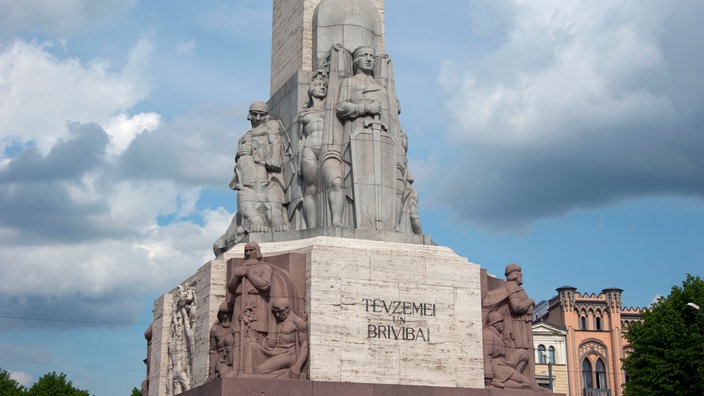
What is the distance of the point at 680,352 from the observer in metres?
39.1

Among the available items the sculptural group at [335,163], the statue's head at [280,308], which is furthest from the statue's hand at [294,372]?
the sculptural group at [335,163]

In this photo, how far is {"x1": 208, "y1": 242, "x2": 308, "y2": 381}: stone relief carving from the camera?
1631 cm

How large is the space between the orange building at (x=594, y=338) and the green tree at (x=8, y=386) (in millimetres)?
40744

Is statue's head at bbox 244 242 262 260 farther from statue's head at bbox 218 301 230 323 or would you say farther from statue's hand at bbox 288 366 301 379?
statue's hand at bbox 288 366 301 379

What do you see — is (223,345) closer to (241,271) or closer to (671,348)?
(241,271)

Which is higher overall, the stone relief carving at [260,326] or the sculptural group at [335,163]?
the sculptural group at [335,163]

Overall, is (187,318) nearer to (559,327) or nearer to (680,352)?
(680,352)

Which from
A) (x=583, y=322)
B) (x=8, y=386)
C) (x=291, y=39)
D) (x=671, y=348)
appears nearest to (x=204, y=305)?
(x=291, y=39)

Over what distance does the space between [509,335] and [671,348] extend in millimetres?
24161

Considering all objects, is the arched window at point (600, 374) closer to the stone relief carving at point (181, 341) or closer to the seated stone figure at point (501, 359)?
the seated stone figure at point (501, 359)

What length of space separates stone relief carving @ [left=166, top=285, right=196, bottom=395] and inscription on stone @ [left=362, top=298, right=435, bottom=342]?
4067mm

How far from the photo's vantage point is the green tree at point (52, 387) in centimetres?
5944

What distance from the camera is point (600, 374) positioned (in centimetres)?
7394

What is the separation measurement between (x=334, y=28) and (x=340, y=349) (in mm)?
8028
